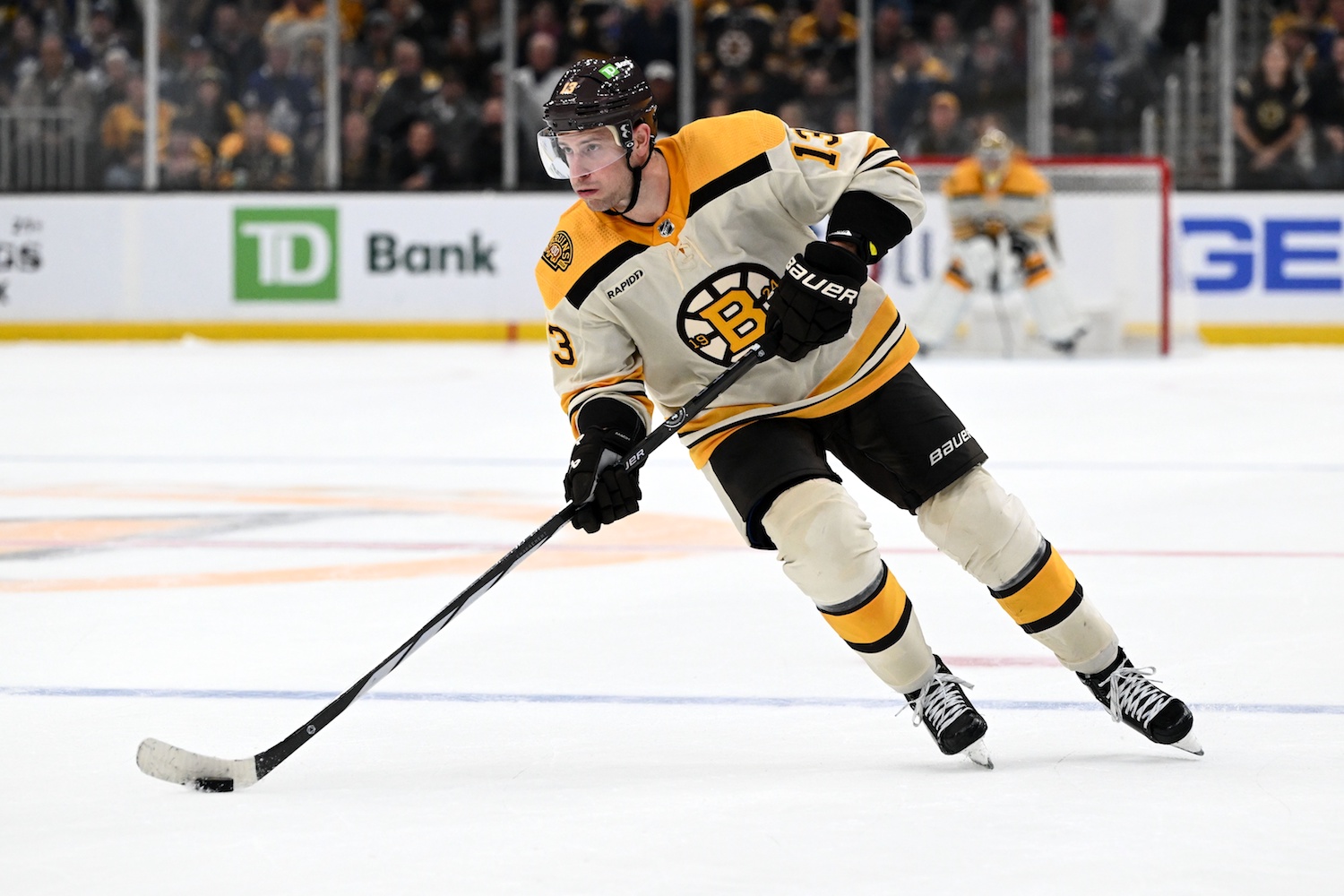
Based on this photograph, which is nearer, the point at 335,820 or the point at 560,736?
the point at 335,820

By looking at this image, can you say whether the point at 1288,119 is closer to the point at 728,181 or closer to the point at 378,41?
the point at 378,41

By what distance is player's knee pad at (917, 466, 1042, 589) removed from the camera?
2293 mm

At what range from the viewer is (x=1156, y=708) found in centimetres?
220

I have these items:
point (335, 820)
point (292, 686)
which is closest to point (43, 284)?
point (292, 686)

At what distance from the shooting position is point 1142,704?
2.23 meters

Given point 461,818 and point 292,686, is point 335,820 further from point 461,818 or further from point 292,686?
point 292,686

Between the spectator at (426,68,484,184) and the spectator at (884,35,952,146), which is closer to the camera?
the spectator at (884,35,952,146)

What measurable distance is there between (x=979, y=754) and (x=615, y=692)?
609mm

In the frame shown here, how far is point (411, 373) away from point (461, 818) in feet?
22.2

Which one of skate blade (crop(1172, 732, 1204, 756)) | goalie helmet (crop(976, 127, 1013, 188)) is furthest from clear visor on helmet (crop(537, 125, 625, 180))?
goalie helmet (crop(976, 127, 1013, 188))

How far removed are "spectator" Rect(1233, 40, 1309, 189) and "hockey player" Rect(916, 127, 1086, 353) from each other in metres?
1.38

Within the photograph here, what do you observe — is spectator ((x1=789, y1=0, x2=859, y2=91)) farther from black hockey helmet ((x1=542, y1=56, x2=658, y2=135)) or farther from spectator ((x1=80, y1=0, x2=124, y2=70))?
black hockey helmet ((x1=542, y1=56, x2=658, y2=135))

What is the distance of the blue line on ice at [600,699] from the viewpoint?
2473 mm

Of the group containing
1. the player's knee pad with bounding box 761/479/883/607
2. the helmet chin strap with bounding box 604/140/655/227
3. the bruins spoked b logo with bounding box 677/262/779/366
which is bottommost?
the player's knee pad with bounding box 761/479/883/607
